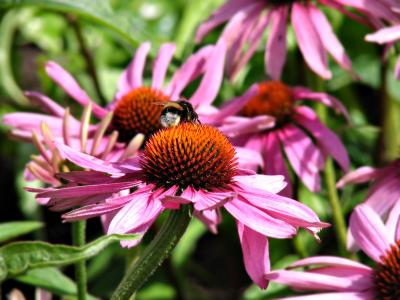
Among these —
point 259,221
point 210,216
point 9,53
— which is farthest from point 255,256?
point 9,53

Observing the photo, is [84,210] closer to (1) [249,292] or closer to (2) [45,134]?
(2) [45,134]

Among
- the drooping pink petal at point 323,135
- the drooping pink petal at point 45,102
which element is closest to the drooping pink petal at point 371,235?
the drooping pink petal at point 323,135

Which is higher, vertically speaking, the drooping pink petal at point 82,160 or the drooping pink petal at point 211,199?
the drooping pink petal at point 82,160

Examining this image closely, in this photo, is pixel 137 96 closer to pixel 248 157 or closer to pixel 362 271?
pixel 248 157

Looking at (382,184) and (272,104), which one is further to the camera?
(272,104)

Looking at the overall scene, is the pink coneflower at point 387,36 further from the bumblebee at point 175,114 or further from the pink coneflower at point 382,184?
the bumblebee at point 175,114

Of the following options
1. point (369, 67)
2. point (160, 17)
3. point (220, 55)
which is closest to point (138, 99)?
point (220, 55)
